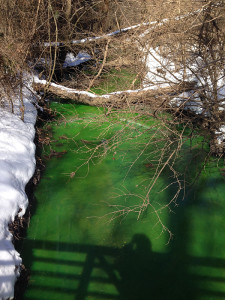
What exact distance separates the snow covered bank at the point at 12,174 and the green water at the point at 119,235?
359mm

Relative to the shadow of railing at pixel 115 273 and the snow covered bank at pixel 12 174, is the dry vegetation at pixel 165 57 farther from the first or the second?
the shadow of railing at pixel 115 273

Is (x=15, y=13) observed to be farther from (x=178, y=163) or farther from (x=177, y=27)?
(x=178, y=163)

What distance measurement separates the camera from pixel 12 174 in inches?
200

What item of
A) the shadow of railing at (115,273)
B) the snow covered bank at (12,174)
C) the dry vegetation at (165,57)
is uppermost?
the dry vegetation at (165,57)

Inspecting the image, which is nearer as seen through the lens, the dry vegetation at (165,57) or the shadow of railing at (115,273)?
the shadow of railing at (115,273)

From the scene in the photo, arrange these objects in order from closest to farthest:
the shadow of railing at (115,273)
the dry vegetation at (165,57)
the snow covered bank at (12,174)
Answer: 1. the snow covered bank at (12,174)
2. the shadow of railing at (115,273)
3. the dry vegetation at (165,57)

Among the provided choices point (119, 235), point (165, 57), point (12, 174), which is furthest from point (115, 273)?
point (165, 57)

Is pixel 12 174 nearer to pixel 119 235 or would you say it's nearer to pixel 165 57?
pixel 119 235

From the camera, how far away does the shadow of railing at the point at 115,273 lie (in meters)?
3.90

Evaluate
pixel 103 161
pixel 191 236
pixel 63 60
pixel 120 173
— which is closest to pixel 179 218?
pixel 191 236

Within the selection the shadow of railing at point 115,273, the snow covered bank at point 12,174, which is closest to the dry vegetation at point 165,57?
the snow covered bank at point 12,174

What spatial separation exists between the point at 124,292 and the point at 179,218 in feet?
5.23

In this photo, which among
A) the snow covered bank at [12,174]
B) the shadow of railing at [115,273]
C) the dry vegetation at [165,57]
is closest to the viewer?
the snow covered bank at [12,174]

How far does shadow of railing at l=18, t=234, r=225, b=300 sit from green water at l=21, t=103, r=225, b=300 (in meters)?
0.01
